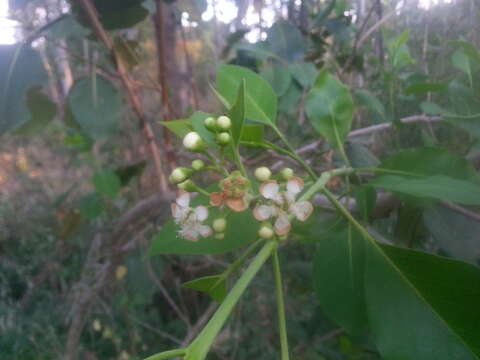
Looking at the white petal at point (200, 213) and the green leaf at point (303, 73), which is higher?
the white petal at point (200, 213)

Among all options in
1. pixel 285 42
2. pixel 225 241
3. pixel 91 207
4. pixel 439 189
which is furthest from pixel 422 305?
pixel 91 207

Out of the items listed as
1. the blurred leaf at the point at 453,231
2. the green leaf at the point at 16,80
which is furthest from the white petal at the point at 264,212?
the green leaf at the point at 16,80

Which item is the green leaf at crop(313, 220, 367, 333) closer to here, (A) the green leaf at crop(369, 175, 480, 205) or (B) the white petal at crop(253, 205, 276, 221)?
(A) the green leaf at crop(369, 175, 480, 205)

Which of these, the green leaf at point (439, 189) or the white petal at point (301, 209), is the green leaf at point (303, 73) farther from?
the white petal at point (301, 209)

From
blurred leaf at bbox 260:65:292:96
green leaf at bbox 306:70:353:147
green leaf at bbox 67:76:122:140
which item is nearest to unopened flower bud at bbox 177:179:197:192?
green leaf at bbox 306:70:353:147

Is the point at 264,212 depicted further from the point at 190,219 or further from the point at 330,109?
the point at 330,109

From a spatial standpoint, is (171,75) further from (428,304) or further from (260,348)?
(428,304)

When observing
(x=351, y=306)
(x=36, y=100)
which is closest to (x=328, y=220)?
(x=351, y=306)
